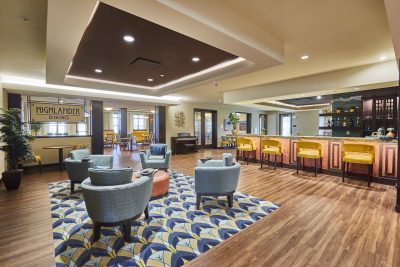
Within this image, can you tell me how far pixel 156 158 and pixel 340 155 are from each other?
497cm

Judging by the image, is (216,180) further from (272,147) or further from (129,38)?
(272,147)

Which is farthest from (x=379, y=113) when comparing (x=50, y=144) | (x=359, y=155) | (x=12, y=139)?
(x=50, y=144)

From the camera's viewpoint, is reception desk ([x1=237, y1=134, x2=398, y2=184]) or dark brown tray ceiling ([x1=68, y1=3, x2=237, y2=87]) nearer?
dark brown tray ceiling ([x1=68, y1=3, x2=237, y2=87])

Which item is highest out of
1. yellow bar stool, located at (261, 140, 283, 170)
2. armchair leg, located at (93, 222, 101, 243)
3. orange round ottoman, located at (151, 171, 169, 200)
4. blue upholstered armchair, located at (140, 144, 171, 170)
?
yellow bar stool, located at (261, 140, 283, 170)

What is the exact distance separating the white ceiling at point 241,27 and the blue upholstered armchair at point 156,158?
2752 millimetres

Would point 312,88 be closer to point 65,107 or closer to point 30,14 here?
point 30,14

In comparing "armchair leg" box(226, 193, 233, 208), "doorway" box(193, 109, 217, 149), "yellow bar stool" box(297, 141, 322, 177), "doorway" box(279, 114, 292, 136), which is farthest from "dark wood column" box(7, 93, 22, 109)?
"doorway" box(279, 114, 292, 136)

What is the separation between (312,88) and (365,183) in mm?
2755

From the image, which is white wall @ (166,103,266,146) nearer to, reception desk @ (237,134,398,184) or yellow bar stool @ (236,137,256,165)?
yellow bar stool @ (236,137,256,165)

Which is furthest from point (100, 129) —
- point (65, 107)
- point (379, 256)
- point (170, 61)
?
point (379, 256)

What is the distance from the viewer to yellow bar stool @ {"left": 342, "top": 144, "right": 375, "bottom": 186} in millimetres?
4559

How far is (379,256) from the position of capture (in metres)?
2.16

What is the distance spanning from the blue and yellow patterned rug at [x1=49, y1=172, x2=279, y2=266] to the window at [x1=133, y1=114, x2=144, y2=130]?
507 inches

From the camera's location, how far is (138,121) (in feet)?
54.7
